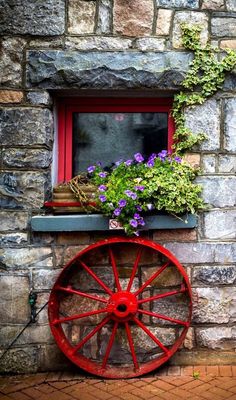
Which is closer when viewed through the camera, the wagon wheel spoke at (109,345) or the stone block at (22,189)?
the wagon wheel spoke at (109,345)

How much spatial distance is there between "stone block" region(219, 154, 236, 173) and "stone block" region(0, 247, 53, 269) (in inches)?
57.2

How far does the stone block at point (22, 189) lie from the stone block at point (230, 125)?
4.61ft

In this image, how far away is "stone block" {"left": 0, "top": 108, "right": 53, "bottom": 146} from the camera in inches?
133

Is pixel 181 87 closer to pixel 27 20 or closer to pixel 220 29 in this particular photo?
pixel 220 29

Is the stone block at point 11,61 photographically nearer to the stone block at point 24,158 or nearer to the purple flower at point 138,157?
the stone block at point 24,158

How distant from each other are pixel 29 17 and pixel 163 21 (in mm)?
994

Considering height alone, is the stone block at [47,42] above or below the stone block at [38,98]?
above

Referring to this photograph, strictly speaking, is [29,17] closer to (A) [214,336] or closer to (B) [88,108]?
(B) [88,108]

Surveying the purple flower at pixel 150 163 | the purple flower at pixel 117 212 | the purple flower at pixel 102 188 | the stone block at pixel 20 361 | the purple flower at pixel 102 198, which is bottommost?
the stone block at pixel 20 361

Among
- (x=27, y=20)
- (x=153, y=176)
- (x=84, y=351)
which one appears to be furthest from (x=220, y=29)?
(x=84, y=351)

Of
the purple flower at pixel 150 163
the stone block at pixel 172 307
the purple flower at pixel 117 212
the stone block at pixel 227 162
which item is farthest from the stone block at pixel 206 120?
the stone block at pixel 172 307

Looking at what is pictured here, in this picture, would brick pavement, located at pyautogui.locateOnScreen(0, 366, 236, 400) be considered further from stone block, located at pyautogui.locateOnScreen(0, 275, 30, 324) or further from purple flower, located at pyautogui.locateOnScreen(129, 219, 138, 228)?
purple flower, located at pyautogui.locateOnScreen(129, 219, 138, 228)

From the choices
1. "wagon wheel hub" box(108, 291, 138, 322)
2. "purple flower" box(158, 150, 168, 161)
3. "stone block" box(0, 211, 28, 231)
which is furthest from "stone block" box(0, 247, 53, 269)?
"purple flower" box(158, 150, 168, 161)

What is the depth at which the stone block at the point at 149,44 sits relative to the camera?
340cm
